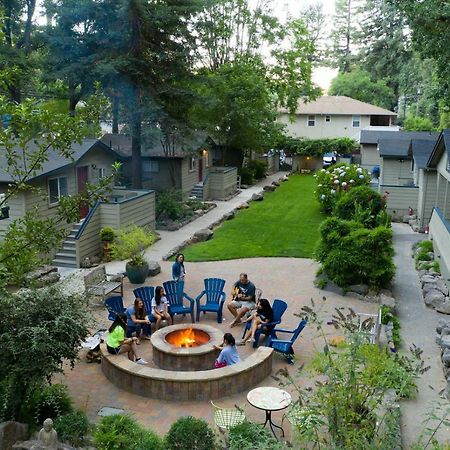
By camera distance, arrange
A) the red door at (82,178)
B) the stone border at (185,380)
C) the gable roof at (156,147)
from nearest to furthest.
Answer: the stone border at (185,380), the red door at (82,178), the gable roof at (156,147)

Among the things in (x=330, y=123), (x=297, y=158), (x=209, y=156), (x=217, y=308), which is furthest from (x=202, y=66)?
(x=217, y=308)

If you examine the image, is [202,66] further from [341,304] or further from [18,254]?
[18,254]

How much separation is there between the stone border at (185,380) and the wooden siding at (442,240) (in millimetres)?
8337

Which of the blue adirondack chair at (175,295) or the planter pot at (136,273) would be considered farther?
the planter pot at (136,273)

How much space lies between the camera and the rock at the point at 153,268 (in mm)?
18625

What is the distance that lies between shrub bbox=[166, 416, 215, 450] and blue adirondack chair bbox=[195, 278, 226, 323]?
20.4 feet

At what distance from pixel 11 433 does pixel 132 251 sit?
11049mm

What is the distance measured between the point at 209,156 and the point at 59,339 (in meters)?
32.7

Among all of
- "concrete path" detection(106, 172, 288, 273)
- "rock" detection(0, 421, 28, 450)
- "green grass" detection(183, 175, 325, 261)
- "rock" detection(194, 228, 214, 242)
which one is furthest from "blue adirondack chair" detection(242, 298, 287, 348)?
"rock" detection(194, 228, 214, 242)

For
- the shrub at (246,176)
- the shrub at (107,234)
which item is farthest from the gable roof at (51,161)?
the shrub at (246,176)

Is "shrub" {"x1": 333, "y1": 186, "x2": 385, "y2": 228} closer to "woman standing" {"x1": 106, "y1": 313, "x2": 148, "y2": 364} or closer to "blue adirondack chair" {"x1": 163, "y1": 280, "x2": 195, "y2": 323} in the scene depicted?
"blue adirondack chair" {"x1": 163, "y1": 280, "x2": 195, "y2": 323}

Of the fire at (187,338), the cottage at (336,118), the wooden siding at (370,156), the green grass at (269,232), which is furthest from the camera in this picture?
the cottage at (336,118)

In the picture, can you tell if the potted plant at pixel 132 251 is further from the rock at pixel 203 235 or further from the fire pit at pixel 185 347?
the fire pit at pixel 185 347

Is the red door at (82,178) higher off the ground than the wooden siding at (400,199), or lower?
higher
